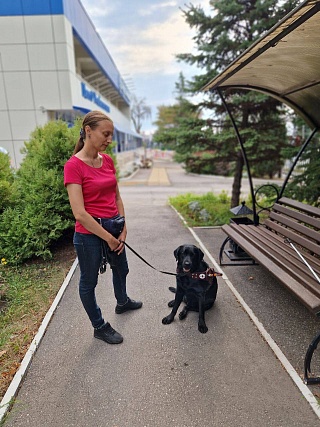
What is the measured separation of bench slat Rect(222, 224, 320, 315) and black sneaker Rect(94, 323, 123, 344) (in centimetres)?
170

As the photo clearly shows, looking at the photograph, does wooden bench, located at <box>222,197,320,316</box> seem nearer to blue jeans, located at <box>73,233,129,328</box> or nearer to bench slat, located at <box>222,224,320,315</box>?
bench slat, located at <box>222,224,320,315</box>

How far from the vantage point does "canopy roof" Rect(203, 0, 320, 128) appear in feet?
7.78

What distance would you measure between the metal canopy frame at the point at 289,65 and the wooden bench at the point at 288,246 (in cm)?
80

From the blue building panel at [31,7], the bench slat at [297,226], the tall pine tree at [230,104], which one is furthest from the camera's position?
the blue building panel at [31,7]

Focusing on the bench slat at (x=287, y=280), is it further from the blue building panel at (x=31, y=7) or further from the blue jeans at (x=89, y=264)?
the blue building panel at (x=31, y=7)

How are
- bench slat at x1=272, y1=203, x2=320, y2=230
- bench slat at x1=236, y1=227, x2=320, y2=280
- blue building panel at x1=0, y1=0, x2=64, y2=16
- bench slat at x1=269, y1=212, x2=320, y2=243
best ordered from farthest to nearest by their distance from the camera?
blue building panel at x1=0, y1=0, x2=64, y2=16 → bench slat at x1=272, y1=203, x2=320, y2=230 → bench slat at x1=269, y1=212, x2=320, y2=243 → bench slat at x1=236, y1=227, x2=320, y2=280

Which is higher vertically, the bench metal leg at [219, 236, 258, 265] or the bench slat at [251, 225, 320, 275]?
the bench slat at [251, 225, 320, 275]

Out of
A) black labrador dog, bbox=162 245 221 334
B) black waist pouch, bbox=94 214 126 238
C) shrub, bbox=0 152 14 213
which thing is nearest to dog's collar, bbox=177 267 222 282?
black labrador dog, bbox=162 245 221 334

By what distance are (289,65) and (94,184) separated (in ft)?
10.1

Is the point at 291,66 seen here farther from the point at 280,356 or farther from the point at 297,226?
the point at 280,356

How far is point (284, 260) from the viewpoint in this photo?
3.27m

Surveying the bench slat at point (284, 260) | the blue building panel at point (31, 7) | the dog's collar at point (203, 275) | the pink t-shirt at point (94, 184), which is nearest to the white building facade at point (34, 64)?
the blue building panel at point (31, 7)

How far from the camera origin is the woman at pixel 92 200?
2.37 metres

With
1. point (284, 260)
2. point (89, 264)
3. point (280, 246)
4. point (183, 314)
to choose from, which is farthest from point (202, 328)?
point (280, 246)
